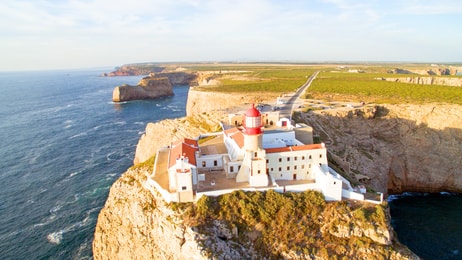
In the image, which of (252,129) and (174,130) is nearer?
(252,129)

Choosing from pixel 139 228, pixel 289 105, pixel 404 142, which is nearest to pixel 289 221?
pixel 139 228

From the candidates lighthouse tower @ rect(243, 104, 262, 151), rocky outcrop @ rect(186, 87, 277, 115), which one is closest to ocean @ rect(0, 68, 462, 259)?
rocky outcrop @ rect(186, 87, 277, 115)

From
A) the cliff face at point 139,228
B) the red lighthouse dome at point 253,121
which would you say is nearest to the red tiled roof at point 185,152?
the cliff face at point 139,228

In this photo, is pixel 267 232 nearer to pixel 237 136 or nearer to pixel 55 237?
pixel 237 136

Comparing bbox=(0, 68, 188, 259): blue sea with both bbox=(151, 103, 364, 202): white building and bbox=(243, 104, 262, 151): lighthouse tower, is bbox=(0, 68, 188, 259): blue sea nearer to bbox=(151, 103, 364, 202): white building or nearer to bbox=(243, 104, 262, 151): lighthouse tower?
bbox=(151, 103, 364, 202): white building

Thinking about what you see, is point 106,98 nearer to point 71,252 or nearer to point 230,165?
point 71,252

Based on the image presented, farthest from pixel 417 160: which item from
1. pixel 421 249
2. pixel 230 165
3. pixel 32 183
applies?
pixel 32 183

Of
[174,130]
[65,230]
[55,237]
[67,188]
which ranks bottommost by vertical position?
[55,237]

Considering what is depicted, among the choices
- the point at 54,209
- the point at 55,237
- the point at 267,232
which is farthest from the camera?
the point at 54,209
